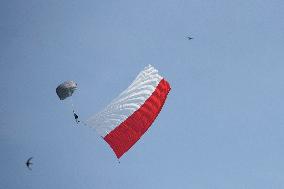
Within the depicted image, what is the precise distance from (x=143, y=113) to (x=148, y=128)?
935 mm

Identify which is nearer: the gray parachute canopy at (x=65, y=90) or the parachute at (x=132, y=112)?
the parachute at (x=132, y=112)

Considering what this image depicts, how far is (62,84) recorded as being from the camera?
36.8 m

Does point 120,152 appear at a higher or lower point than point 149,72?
lower

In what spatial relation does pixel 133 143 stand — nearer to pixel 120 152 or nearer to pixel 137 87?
pixel 120 152

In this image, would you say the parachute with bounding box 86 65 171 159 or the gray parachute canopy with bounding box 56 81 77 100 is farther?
the gray parachute canopy with bounding box 56 81 77 100

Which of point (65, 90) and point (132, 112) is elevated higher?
point (65, 90)

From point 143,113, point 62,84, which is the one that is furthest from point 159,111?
point 62,84

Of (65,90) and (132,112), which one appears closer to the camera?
(132,112)

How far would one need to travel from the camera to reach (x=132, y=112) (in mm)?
28312

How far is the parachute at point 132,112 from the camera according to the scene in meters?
26.9

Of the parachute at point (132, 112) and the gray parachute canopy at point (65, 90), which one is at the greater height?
the gray parachute canopy at point (65, 90)

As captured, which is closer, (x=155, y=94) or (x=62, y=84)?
(x=155, y=94)

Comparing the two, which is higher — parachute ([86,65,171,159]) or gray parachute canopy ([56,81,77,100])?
gray parachute canopy ([56,81,77,100])

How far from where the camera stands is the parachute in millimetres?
26938
